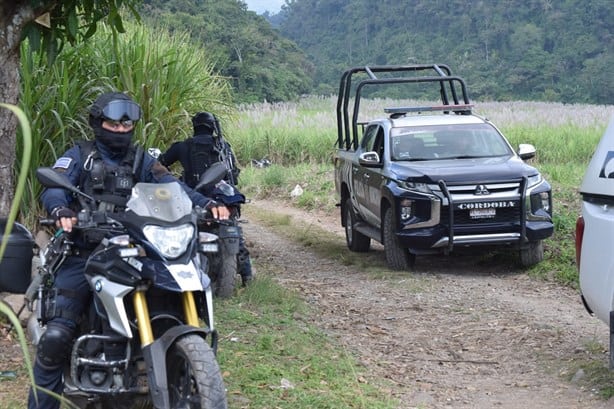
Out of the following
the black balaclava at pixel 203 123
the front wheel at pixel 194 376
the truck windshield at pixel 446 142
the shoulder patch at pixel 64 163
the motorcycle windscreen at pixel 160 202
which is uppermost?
the shoulder patch at pixel 64 163

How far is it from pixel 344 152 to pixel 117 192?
28.1 feet

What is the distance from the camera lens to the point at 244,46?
37.4 m

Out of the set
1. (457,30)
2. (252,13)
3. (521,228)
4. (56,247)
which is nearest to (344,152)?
(521,228)

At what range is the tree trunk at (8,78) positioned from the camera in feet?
20.9

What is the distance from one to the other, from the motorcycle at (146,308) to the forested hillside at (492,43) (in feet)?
136

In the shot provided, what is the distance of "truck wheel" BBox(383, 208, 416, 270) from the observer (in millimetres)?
10938

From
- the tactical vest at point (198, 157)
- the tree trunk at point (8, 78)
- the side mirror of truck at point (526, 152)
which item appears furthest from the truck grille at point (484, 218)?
the tree trunk at point (8, 78)

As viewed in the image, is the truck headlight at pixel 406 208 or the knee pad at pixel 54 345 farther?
the truck headlight at pixel 406 208

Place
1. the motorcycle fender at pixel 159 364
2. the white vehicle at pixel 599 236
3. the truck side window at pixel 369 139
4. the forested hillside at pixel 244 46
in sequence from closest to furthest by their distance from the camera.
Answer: the motorcycle fender at pixel 159 364, the white vehicle at pixel 599 236, the truck side window at pixel 369 139, the forested hillside at pixel 244 46

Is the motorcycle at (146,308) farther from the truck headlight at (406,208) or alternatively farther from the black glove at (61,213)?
the truck headlight at (406,208)

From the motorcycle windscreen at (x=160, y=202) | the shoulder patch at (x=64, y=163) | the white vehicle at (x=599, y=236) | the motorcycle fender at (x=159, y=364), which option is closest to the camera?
the motorcycle fender at (x=159, y=364)

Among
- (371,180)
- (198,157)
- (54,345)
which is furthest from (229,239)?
(54,345)

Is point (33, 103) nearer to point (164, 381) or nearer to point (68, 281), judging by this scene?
point (68, 281)

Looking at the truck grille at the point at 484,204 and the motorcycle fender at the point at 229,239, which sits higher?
the motorcycle fender at the point at 229,239
